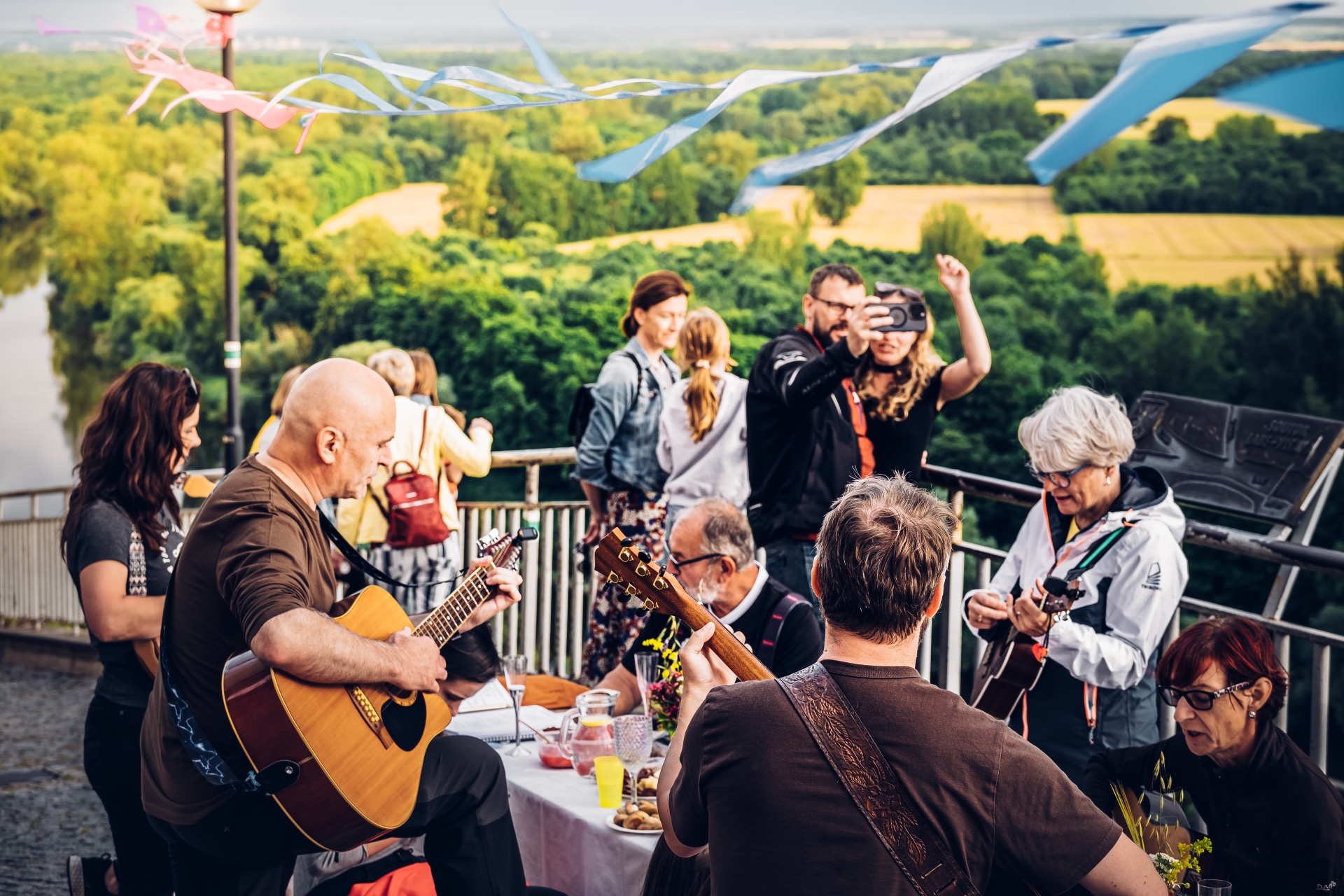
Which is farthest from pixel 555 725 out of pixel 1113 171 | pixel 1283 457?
pixel 1113 171

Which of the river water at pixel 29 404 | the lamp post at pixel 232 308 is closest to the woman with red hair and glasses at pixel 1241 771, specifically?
the lamp post at pixel 232 308

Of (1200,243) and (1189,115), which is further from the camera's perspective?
(1189,115)

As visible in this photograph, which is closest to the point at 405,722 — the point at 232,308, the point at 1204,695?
the point at 1204,695

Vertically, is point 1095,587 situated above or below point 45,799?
above

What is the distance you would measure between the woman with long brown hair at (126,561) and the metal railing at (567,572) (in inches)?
38.7

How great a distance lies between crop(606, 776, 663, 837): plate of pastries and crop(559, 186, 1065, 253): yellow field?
28.4 meters

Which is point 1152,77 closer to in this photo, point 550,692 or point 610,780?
point 610,780

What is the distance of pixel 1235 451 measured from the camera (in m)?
3.93

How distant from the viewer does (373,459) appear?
8.64ft

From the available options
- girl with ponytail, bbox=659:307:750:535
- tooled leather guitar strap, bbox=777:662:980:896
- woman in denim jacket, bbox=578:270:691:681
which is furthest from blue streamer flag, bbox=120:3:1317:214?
woman in denim jacket, bbox=578:270:691:681

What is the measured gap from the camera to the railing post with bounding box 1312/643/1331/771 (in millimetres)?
3207

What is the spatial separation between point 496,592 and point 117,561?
1.07 meters

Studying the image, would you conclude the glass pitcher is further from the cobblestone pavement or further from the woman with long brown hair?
the cobblestone pavement

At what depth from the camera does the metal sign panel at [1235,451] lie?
3680mm
